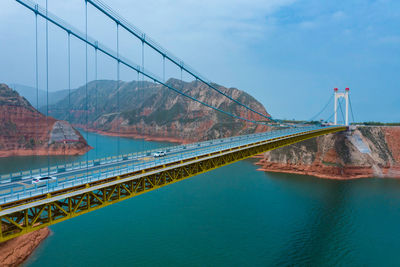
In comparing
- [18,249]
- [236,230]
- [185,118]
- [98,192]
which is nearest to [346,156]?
[236,230]

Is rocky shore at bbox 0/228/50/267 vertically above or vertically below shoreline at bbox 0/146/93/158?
below

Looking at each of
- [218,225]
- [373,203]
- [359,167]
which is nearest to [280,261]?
[218,225]

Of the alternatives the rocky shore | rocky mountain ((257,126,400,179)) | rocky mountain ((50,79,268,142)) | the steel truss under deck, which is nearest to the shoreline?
rocky mountain ((50,79,268,142))

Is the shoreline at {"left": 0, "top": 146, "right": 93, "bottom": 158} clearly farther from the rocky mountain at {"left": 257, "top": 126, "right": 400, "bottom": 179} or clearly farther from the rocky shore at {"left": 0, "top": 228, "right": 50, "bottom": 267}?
the rocky mountain at {"left": 257, "top": 126, "right": 400, "bottom": 179}

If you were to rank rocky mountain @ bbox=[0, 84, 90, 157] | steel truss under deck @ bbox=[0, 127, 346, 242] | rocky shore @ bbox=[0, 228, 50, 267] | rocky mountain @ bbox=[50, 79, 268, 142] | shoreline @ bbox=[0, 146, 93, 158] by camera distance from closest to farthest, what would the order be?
steel truss under deck @ bbox=[0, 127, 346, 242] → rocky shore @ bbox=[0, 228, 50, 267] → shoreline @ bbox=[0, 146, 93, 158] → rocky mountain @ bbox=[0, 84, 90, 157] → rocky mountain @ bbox=[50, 79, 268, 142]

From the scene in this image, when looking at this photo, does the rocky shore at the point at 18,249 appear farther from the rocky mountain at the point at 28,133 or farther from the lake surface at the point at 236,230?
the rocky mountain at the point at 28,133

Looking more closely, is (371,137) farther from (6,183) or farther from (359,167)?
(6,183)
